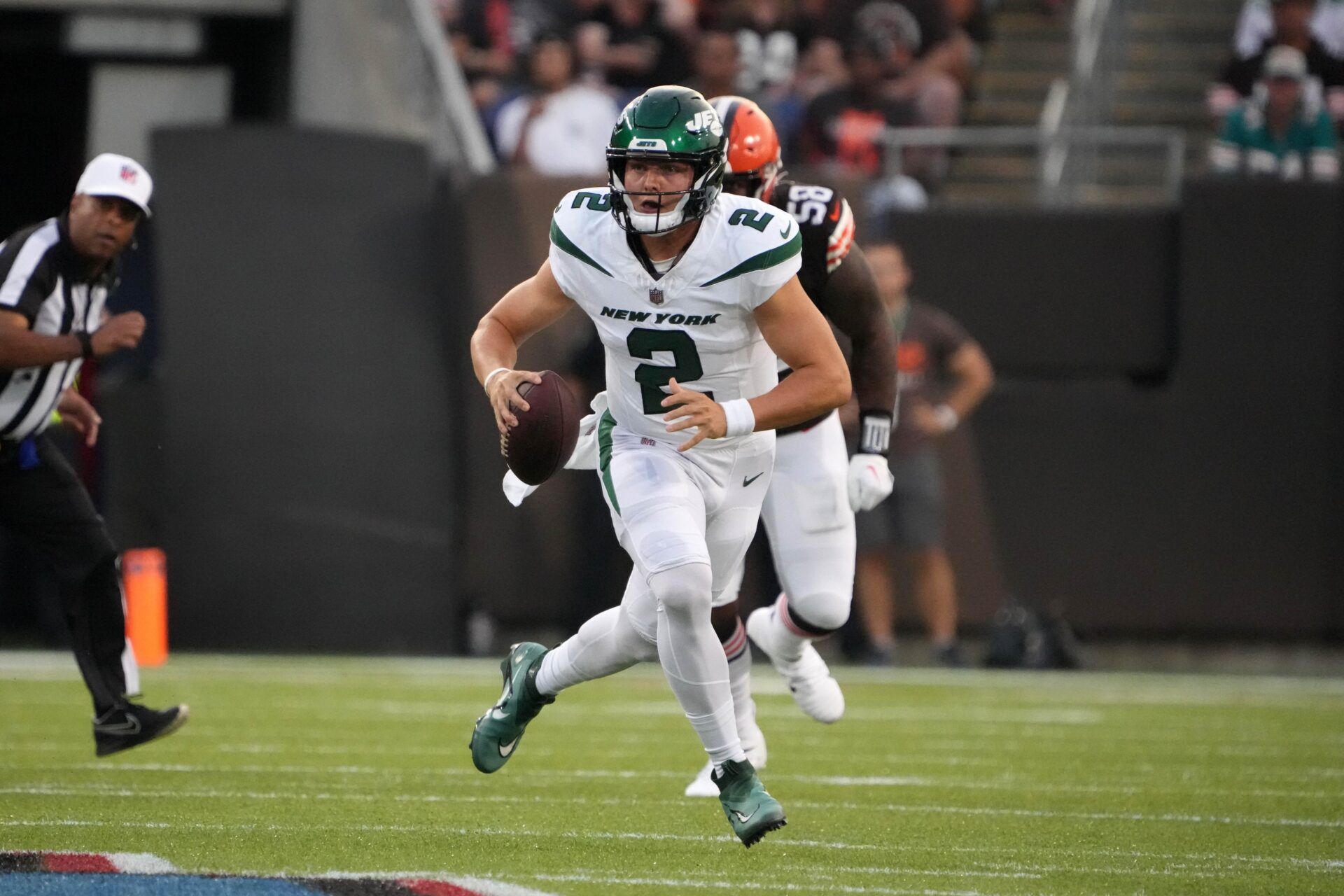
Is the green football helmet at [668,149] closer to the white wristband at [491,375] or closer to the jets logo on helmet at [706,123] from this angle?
the jets logo on helmet at [706,123]

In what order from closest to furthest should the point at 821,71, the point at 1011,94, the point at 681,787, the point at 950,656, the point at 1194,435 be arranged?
the point at 681,787 → the point at 950,656 → the point at 1194,435 → the point at 821,71 → the point at 1011,94

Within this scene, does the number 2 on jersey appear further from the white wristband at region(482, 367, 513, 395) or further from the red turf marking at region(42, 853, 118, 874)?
the red turf marking at region(42, 853, 118, 874)

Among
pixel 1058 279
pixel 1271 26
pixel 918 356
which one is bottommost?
pixel 918 356

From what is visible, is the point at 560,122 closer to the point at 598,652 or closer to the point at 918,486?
the point at 918,486

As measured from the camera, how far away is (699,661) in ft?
13.9

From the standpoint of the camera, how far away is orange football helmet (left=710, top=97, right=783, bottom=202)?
16.8ft

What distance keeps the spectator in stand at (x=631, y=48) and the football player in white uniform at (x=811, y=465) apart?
6051 millimetres

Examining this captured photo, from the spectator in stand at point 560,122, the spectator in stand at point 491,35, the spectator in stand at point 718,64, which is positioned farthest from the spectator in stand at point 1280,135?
the spectator in stand at point 491,35

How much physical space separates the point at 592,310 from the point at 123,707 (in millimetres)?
1912

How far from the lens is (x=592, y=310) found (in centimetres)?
445

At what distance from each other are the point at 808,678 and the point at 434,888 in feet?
6.26

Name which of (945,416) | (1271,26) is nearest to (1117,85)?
(1271,26)

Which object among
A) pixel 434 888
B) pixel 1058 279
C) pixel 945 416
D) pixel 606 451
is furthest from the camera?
pixel 1058 279

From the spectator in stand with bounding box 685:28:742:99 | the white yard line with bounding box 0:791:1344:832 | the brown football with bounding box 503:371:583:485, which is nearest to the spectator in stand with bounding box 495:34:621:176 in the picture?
the spectator in stand with bounding box 685:28:742:99
